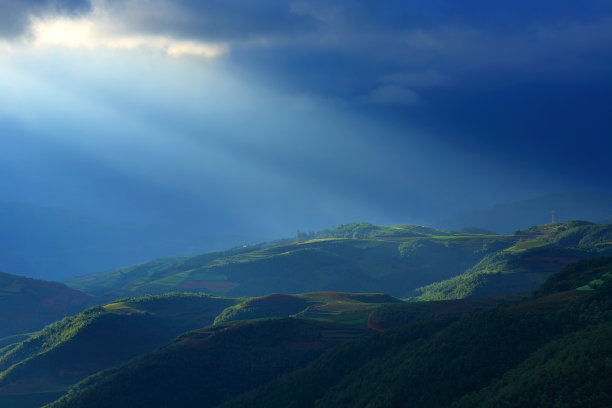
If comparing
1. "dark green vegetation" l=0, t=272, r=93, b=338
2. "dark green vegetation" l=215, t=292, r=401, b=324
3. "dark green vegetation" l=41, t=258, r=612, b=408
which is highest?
"dark green vegetation" l=0, t=272, r=93, b=338

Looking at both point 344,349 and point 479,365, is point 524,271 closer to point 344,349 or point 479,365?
point 344,349

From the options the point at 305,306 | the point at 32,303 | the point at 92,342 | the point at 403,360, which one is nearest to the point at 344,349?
the point at 403,360

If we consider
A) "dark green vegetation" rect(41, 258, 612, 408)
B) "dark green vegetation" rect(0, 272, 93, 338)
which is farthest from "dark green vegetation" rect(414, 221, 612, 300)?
"dark green vegetation" rect(0, 272, 93, 338)

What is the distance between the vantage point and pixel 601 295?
181 feet

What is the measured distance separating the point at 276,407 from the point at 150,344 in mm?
57757

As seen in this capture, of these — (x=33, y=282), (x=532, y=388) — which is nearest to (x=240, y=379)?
(x=532, y=388)

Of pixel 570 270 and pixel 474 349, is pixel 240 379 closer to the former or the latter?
pixel 474 349

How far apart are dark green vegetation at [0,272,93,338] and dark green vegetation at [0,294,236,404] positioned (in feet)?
133

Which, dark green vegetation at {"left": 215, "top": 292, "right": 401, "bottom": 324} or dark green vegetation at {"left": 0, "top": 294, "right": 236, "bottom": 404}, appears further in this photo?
dark green vegetation at {"left": 215, "top": 292, "right": 401, "bottom": 324}

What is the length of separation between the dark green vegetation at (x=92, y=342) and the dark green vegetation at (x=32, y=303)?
40.5 m

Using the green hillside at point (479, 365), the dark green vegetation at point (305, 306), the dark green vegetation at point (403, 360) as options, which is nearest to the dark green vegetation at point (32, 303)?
the dark green vegetation at point (305, 306)

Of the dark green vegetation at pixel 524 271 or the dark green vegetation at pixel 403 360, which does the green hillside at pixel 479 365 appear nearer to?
the dark green vegetation at pixel 403 360

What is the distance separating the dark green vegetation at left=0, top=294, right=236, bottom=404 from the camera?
312ft

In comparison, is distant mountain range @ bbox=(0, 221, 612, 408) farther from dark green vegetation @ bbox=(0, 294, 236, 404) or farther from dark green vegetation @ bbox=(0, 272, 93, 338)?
dark green vegetation @ bbox=(0, 272, 93, 338)
